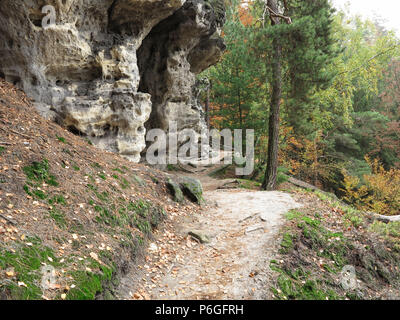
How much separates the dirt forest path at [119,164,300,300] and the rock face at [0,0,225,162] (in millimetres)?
4090

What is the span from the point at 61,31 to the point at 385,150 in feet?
78.1

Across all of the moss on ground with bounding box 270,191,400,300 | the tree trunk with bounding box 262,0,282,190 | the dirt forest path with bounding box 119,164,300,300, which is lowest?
the moss on ground with bounding box 270,191,400,300

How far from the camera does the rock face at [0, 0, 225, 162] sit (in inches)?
289

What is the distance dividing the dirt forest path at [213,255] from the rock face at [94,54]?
13.4 ft

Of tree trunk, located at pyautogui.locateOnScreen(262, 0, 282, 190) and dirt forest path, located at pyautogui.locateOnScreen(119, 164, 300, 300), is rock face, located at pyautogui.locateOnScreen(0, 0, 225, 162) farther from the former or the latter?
dirt forest path, located at pyautogui.locateOnScreen(119, 164, 300, 300)

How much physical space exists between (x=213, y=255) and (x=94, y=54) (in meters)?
7.29

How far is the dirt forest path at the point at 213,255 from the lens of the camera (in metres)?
4.21

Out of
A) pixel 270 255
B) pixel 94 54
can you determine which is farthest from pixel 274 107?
pixel 270 255

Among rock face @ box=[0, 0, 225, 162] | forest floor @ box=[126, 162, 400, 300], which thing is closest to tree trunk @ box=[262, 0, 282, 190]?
forest floor @ box=[126, 162, 400, 300]

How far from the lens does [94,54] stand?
352 inches

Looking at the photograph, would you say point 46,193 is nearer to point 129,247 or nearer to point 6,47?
point 129,247

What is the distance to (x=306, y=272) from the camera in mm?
5242

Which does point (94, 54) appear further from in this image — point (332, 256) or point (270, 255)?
point (332, 256)

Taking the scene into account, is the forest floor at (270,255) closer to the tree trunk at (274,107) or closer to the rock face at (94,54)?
the tree trunk at (274,107)
